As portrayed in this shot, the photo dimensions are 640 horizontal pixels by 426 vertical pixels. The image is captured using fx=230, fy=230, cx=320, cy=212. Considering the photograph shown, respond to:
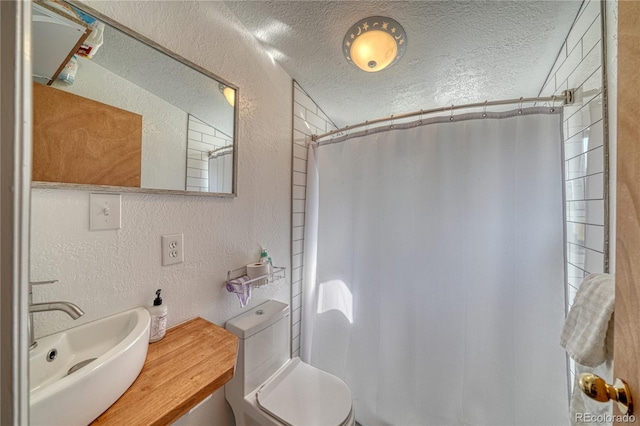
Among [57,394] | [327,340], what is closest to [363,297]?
[327,340]

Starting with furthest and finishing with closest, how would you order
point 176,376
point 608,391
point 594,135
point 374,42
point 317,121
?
point 317,121 < point 374,42 < point 594,135 < point 176,376 < point 608,391

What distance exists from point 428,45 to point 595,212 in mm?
1055

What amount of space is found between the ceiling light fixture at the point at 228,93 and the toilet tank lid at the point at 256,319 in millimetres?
1072

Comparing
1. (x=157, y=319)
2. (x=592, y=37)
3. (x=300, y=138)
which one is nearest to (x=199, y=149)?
(x=157, y=319)

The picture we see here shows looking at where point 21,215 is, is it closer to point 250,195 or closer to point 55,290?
point 55,290

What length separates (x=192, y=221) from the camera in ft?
3.27

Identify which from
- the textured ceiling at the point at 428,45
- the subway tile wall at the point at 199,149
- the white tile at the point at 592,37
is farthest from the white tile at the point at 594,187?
the subway tile wall at the point at 199,149

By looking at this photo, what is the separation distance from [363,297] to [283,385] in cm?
64

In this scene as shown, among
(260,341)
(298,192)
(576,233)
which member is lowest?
(260,341)

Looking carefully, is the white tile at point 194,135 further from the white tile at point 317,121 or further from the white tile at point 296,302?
the white tile at point 296,302

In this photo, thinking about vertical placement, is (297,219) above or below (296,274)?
above

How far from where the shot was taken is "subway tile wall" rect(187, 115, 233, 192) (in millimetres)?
987

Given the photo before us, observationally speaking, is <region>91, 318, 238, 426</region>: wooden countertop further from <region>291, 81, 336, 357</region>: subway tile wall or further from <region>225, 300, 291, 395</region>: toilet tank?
<region>291, 81, 336, 357</region>: subway tile wall

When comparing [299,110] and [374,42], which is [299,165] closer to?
[299,110]
